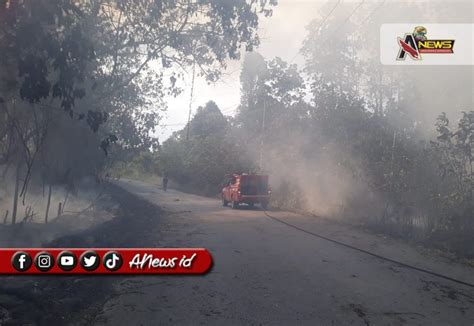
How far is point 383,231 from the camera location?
1466 centimetres

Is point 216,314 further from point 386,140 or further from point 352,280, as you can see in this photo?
point 386,140

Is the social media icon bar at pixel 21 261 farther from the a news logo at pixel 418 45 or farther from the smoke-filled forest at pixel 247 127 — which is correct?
the a news logo at pixel 418 45

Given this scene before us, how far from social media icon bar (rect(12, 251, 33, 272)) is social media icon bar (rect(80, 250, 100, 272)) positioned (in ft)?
1.88

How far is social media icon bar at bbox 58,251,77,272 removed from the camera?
4.71 meters

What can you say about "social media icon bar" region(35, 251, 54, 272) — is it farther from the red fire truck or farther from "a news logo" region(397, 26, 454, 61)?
the red fire truck

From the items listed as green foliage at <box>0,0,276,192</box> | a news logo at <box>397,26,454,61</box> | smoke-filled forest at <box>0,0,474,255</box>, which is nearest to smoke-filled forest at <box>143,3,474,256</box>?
smoke-filled forest at <box>0,0,474,255</box>

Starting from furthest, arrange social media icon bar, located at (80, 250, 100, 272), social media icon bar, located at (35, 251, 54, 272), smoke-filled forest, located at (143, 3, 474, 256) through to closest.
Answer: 1. smoke-filled forest, located at (143, 3, 474, 256)
2. social media icon bar, located at (80, 250, 100, 272)
3. social media icon bar, located at (35, 251, 54, 272)

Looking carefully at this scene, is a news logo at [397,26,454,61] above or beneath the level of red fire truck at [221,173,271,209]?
above

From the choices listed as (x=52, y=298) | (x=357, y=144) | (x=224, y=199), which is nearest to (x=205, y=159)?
(x=224, y=199)

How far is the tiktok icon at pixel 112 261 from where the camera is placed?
15.7ft

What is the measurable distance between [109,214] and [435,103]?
25934mm

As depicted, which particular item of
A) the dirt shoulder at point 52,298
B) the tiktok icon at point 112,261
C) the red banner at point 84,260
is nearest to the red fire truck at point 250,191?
the dirt shoulder at point 52,298

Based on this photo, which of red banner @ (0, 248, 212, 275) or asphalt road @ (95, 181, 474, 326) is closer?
red banner @ (0, 248, 212, 275)

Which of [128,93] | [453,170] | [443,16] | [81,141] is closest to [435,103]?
[443,16]
